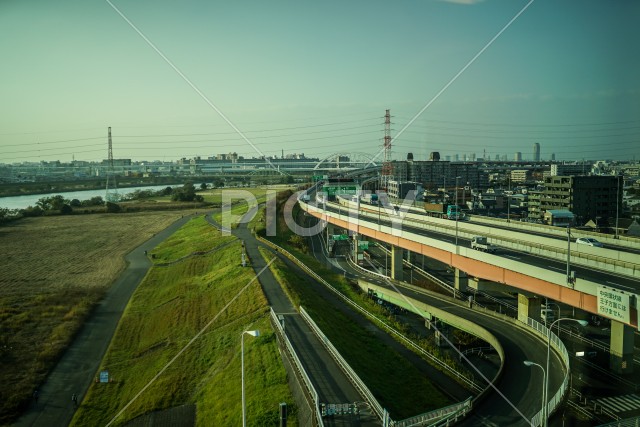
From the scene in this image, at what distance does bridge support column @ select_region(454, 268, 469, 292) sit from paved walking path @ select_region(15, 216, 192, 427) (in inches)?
734

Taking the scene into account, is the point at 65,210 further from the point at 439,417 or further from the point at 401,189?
the point at 439,417

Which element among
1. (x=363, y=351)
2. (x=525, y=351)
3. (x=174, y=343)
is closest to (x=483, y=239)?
(x=525, y=351)

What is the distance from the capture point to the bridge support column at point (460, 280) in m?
27.2

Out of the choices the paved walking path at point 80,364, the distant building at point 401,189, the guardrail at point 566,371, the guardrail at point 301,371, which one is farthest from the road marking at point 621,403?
the distant building at point 401,189

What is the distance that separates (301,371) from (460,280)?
1752cm

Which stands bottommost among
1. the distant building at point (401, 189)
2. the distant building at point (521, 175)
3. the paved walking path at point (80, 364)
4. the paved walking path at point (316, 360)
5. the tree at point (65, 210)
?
the paved walking path at point (80, 364)

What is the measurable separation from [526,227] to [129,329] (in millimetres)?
24125

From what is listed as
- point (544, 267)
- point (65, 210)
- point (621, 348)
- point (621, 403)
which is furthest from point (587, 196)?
point (65, 210)

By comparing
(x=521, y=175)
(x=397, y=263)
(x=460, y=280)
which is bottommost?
(x=460, y=280)

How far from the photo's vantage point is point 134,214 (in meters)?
64.1

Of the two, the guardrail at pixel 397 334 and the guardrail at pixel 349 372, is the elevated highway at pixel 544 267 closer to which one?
the guardrail at pixel 397 334

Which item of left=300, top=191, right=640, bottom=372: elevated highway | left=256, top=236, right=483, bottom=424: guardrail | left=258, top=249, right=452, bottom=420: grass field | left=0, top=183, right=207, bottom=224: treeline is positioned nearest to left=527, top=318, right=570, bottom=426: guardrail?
left=300, top=191, right=640, bottom=372: elevated highway

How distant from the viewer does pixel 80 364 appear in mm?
18547

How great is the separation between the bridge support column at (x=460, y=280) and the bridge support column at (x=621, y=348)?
11.7 m
